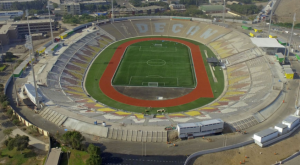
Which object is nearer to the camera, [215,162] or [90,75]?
[215,162]

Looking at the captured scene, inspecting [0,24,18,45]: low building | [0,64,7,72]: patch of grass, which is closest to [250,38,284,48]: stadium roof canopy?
[0,64,7,72]: patch of grass

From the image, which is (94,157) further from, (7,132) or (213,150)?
(7,132)

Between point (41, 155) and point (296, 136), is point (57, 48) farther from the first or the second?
point (296, 136)

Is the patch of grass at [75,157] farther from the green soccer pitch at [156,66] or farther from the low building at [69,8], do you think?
the low building at [69,8]

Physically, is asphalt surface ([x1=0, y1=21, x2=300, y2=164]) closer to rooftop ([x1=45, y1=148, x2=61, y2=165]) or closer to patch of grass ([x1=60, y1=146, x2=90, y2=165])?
patch of grass ([x1=60, y1=146, x2=90, y2=165])

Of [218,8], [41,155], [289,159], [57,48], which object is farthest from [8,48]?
[218,8]
